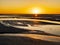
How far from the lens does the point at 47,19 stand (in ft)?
18.5

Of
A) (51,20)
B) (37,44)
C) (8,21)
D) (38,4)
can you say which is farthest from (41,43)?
(51,20)

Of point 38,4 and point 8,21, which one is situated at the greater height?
point 38,4

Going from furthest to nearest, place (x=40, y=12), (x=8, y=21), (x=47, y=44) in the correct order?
(x=8, y=21) < (x=40, y=12) < (x=47, y=44)

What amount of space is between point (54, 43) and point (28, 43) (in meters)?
0.41

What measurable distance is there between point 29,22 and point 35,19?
32 centimetres

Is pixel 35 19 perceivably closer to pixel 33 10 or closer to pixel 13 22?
pixel 13 22

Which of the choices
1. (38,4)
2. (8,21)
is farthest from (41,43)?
(8,21)

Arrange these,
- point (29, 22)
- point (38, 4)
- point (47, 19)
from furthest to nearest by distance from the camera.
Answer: point (47, 19) → point (29, 22) → point (38, 4)

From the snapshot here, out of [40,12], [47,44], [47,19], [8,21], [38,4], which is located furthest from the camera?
[47,19]

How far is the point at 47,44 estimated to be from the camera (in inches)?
98.4

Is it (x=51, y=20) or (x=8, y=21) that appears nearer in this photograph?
(x=8, y=21)

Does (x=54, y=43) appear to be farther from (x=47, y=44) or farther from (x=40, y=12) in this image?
(x=40, y=12)

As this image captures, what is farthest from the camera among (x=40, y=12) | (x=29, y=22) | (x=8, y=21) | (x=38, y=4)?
(x=29, y=22)

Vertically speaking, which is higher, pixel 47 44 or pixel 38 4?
pixel 38 4
